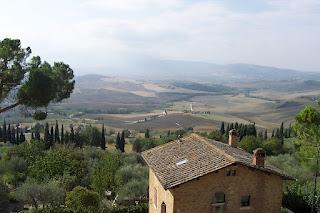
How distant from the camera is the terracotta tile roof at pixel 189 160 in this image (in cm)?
2220

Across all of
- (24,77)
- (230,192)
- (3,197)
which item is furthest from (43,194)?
(230,192)

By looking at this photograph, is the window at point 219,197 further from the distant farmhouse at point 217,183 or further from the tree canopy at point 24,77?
the tree canopy at point 24,77

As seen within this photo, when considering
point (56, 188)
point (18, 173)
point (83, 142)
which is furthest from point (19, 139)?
point (56, 188)

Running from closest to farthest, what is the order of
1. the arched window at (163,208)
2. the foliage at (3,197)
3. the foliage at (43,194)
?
1. the arched window at (163,208)
2. the foliage at (43,194)
3. the foliage at (3,197)

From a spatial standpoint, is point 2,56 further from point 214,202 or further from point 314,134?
point 314,134

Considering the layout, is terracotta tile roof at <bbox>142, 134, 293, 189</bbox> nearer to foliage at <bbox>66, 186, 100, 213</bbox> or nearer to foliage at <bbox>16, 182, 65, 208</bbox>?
foliage at <bbox>66, 186, 100, 213</bbox>

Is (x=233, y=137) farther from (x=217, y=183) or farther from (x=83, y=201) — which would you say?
(x=83, y=201)

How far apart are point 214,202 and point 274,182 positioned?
3643 millimetres

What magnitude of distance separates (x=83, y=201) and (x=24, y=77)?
36.0 ft

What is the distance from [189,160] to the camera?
945 inches

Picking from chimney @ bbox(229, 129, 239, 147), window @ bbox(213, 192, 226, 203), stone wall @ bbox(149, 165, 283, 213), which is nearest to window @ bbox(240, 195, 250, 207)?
stone wall @ bbox(149, 165, 283, 213)

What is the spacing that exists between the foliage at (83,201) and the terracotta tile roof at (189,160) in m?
6.37

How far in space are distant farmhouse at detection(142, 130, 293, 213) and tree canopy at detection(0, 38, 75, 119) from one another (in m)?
7.51

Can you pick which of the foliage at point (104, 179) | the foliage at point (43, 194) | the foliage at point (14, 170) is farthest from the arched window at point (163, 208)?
the foliage at point (14, 170)
